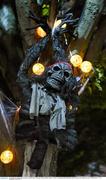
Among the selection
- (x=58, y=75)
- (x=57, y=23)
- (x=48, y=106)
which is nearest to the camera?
(x=48, y=106)

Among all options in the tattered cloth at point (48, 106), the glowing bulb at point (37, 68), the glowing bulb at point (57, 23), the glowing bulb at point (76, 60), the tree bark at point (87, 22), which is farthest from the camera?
the tree bark at point (87, 22)

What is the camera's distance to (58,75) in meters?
4.48

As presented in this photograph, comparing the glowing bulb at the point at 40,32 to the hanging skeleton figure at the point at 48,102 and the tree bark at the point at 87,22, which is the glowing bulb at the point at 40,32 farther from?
the tree bark at the point at 87,22

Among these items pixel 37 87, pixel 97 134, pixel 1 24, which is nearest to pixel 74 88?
pixel 37 87

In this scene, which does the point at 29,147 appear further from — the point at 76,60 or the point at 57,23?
the point at 57,23

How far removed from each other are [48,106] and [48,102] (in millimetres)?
52

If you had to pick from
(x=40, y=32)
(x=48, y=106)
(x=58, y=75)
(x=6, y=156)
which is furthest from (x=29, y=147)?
(x=40, y=32)

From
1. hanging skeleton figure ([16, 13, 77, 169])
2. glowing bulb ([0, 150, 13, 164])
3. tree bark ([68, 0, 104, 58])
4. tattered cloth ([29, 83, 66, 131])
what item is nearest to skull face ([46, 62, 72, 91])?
hanging skeleton figure ([16, 13, 77, 169])

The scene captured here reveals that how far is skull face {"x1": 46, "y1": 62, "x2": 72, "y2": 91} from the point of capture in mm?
4449

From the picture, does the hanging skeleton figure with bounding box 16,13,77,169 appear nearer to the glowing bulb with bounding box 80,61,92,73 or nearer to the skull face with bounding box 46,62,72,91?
the skull face with bounding box 46,62,72,91

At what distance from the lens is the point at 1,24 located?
5.08 m

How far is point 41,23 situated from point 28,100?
833 mm

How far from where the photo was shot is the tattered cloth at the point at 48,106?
425 centimetres

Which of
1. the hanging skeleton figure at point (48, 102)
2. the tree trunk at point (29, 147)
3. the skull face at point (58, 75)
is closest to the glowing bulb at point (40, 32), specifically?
the tree trunk at point (29, 147)
